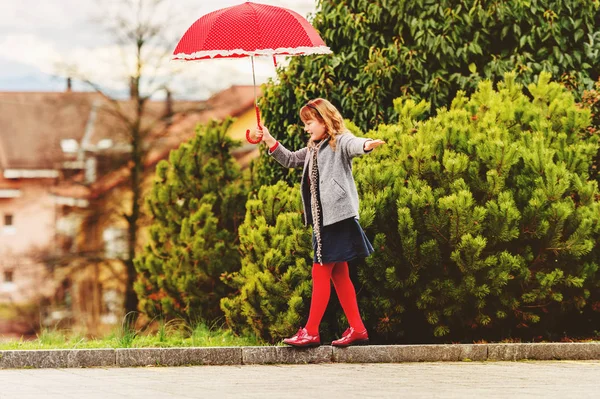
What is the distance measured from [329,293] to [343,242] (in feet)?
1.50

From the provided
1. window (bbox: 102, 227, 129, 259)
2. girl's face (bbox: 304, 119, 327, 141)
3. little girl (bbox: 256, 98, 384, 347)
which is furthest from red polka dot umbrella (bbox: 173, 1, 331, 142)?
window (bbox: 102, 227, 129, 259)

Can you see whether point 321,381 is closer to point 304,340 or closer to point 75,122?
point 304,340

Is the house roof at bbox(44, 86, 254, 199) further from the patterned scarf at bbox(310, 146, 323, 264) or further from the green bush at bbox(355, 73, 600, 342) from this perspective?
the patterned scarf at bbox(310, 146, 323, 264)

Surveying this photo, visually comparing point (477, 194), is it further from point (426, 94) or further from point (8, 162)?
point (8, 162)

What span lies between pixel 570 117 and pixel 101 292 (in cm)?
2179

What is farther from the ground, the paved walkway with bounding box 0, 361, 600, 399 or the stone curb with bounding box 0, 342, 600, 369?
the stone curb with bounding box 0, 342, 600, 369

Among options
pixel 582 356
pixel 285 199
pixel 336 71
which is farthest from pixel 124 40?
pixel 582 356

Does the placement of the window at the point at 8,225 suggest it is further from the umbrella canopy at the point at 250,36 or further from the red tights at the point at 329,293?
the red tights at the point at 329,293

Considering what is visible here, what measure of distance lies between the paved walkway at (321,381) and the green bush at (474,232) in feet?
2.66

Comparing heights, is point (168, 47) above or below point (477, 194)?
above

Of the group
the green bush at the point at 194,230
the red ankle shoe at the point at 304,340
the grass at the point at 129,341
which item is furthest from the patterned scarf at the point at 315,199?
the green bush at the point at 194,230

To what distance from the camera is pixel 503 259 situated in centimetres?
1012

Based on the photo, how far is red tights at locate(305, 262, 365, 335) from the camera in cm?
953

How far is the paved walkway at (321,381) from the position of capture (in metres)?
7.52
